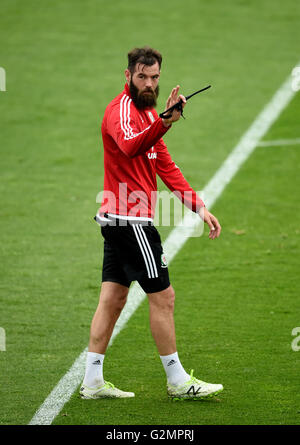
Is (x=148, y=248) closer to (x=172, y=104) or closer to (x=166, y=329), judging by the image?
(x=166, y=329)

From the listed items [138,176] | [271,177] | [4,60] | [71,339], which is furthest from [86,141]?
[138,176]

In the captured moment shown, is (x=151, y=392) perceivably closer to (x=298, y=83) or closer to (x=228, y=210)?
(x=228, y=210)

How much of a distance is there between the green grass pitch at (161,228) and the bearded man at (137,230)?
18 centimetres

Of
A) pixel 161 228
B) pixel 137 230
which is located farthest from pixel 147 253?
pixel 161 228

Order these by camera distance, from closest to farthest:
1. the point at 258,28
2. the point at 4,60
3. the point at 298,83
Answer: the point at 298,83, the point at 4,60, the point at 258,28

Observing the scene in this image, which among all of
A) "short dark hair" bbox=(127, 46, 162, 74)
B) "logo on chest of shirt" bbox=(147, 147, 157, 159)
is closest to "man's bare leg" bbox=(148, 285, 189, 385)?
"logo on chest of shirt" bbox=(147, 147, 157, 159)

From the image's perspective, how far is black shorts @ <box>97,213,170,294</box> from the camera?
16.3 ft

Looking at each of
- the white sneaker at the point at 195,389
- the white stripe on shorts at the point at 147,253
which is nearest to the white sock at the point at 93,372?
the white sneaker at the point at 195,389

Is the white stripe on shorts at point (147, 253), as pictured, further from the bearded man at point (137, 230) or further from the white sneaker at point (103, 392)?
the white sneaker at point (103, 392)

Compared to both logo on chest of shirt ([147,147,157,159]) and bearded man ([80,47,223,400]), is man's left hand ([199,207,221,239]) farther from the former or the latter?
logo on chest of shirt ([147,147,157,159])

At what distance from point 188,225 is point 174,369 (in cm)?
367

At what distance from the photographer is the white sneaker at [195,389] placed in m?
5.05

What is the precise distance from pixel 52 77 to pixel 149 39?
86.0 inches
